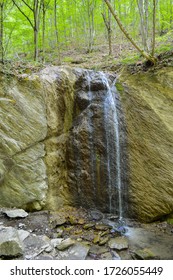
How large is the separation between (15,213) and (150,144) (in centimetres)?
329

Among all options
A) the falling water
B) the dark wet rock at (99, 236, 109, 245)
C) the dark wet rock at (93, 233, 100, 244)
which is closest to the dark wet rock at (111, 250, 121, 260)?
the dark wet rock at (99, 236, 109, 245)

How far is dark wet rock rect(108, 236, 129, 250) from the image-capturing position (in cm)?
396

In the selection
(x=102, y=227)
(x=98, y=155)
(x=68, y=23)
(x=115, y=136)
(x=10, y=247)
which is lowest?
(x=102, y=227)

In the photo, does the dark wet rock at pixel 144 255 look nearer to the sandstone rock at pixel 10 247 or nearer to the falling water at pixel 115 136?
the falling water at pixel 115 136

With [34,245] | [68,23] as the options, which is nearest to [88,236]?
[34,245]

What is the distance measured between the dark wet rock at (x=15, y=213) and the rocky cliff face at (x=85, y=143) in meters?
0.18

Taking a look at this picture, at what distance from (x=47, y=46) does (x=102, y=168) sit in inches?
508

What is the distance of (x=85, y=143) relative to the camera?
17.3 ft

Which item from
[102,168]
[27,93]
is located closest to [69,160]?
[102,168]

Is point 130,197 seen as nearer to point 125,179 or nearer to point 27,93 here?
point 125,179

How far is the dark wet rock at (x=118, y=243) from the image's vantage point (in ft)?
13.0

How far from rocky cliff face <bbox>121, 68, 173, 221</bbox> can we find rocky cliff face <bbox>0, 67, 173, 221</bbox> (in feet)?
0.07

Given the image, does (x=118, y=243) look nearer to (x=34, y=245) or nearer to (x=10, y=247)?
(x=34, y=245)

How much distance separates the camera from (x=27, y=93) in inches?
198
